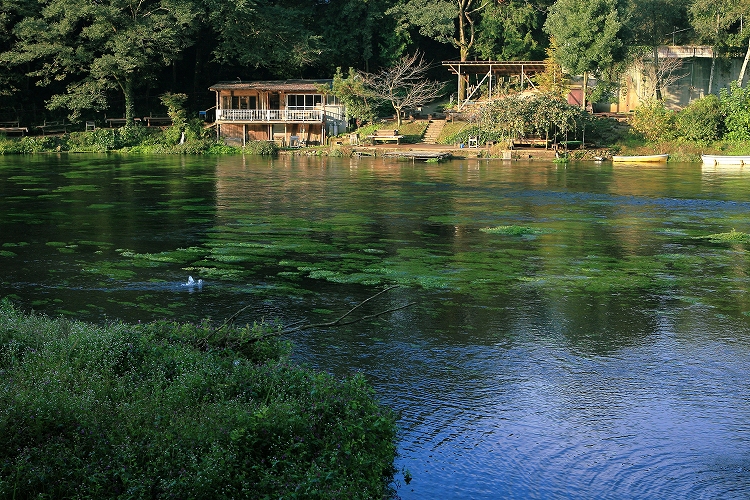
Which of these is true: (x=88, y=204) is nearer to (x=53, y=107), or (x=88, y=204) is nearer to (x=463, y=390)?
(x=463, y=390)

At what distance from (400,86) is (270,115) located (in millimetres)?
9054

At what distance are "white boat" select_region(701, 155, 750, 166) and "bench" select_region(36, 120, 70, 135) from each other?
4049cm

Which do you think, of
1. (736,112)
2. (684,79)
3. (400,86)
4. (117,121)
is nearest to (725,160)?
(736,112)

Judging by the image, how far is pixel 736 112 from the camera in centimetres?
4784

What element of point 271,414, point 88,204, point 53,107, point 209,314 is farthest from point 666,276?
point 53,107

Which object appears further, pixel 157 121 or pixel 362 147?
pixel 157 121

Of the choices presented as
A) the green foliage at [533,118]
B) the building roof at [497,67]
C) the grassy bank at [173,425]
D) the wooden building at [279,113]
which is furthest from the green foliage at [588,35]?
the grassy bank at [173,425]

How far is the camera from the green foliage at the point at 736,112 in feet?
156

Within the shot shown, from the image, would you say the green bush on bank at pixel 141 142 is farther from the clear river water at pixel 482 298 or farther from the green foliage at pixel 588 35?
the clear river water at pixel 482 298

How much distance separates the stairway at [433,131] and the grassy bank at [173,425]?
44606mm

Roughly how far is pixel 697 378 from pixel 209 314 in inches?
294

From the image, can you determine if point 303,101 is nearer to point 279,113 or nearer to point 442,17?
point 279,113

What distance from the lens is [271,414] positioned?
7.45 metres

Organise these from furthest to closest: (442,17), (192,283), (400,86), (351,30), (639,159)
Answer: (351,30) → (400,86) → (442,17) → (639,159) → (192,283)
